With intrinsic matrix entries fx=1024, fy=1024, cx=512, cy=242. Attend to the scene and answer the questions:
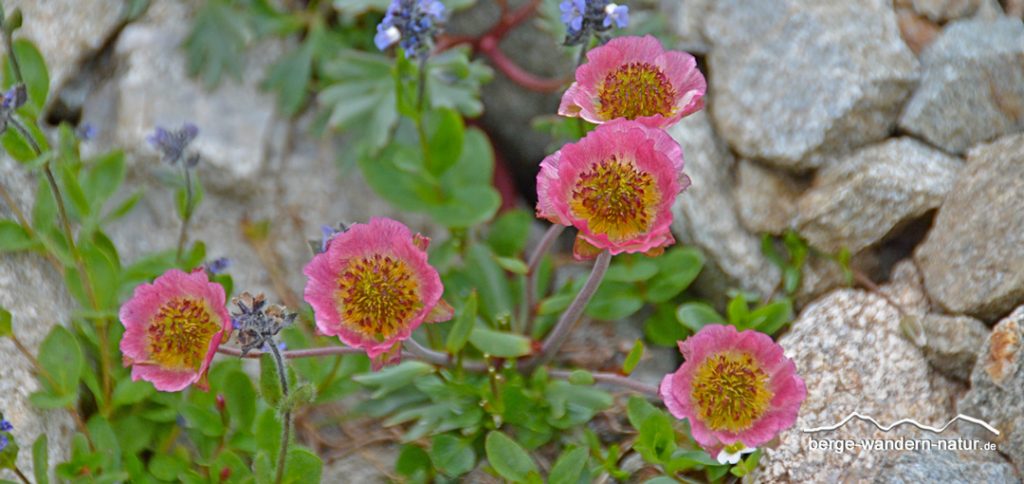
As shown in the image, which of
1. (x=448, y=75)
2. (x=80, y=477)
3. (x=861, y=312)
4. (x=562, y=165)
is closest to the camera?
(x=562, y=165)

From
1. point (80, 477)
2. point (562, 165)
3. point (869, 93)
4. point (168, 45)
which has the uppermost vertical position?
point (562, 165)

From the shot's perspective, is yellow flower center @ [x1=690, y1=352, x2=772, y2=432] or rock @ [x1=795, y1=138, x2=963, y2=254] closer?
yellow flower center @ [x1=690, y1=352, x2=772, y2=432]

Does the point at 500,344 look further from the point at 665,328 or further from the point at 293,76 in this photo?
the point at 293,76

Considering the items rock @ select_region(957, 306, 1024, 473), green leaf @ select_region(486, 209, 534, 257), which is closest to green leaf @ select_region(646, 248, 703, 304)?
green leaf @ select_region(486, 209, 534, 257)

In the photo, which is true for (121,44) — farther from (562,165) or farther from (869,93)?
(869,93)

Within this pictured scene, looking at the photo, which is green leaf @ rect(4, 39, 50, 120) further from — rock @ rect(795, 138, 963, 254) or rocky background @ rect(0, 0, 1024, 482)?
rock @ rect(795, 138, 963, 254)

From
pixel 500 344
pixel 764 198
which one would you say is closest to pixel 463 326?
pixel 500 344

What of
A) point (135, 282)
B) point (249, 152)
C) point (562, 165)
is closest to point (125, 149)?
point (249, 152)
